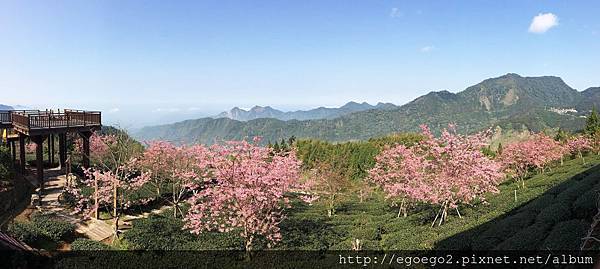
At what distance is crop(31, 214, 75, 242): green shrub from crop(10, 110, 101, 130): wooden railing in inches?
260

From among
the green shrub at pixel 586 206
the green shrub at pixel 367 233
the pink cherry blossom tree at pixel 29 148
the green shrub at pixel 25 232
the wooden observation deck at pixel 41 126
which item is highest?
the wooden observation deck at pixel 41 126

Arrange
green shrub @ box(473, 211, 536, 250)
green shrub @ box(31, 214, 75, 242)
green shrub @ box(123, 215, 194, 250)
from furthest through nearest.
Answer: green shrub @ box(31, 214, 75, 242), green shrub @ box(123, 215, 194, 250), green shrub @ box(473, 211, 536, 250)

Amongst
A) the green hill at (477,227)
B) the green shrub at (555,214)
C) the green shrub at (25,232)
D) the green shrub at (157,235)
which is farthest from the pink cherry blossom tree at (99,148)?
the green shrub at (555,214)

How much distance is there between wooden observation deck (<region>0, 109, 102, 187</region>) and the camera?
69.8 feet

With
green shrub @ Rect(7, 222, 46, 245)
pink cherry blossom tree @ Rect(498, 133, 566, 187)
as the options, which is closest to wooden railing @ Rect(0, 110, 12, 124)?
green shrub @ Rect(7, 222, 46, 245)

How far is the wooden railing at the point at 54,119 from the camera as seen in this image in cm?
2109

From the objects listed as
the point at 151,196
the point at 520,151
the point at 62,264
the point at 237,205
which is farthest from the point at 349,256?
the point at 520,151

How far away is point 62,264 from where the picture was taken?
40.1 ft

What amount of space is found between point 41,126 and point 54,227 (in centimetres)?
840

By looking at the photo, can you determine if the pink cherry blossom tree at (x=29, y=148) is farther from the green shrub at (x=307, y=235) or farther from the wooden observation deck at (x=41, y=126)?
the green shrub at (x=307, y=235)

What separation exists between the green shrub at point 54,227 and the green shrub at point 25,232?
243 mm

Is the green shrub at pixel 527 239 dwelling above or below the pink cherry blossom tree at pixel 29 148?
below

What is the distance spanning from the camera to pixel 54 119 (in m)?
23.4

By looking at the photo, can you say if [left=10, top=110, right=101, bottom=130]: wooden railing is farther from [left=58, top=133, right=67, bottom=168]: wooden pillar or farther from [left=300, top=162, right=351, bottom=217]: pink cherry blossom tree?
[left=300, top=162, right=351, bottom=217]: pink cherry blossom tree
